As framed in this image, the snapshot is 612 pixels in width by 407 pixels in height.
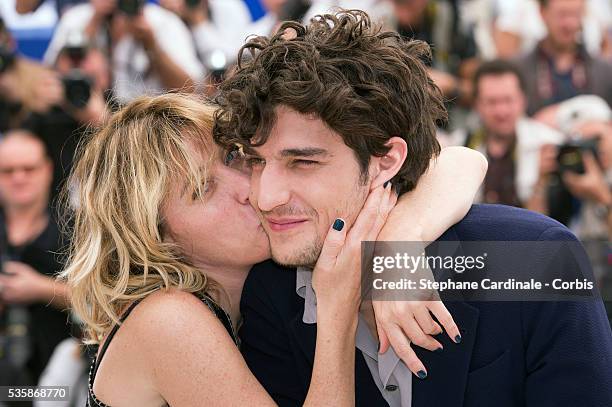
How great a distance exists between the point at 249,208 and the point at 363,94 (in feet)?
1.72

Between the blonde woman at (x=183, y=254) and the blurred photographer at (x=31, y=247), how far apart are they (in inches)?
65.9

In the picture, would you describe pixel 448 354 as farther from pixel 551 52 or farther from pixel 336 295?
pixel 551 52

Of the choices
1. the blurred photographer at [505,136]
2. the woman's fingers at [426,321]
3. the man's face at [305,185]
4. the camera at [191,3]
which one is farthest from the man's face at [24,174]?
the woman's fingers at [426,321]

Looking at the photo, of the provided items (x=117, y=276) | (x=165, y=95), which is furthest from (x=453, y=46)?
(x=117, y=276)

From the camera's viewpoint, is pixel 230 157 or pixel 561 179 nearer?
pixel 230 157

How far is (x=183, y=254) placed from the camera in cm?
290

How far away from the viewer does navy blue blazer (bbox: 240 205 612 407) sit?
2.34 m

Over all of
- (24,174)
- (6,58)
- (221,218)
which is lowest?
(221,218)

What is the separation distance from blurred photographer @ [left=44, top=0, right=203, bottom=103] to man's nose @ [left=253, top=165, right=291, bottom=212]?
2.51 meters

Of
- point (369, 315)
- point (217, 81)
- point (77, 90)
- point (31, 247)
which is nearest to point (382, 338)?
point (369, 315)

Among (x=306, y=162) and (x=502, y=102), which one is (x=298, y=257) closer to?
(x=306, y=162)

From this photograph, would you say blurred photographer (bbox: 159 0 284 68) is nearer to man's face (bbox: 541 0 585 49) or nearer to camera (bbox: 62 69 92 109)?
camera (bbox: 62 69 92 109)

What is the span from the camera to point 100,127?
303cm

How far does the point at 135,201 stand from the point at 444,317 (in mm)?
972
